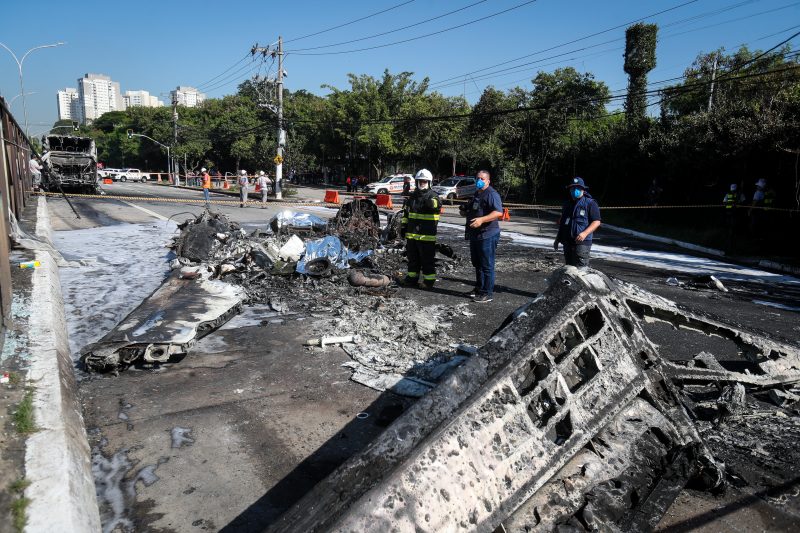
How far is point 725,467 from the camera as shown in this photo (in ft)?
9.73

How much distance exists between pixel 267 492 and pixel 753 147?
54.2ft

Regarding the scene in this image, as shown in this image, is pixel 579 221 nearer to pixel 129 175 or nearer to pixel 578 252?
pixel 578 252

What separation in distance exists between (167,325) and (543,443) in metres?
3.85

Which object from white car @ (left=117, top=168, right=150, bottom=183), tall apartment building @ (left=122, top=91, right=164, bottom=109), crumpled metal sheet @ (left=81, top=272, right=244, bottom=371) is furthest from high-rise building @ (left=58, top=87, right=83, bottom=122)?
crumpled metal sheet @ (left=81, top=272, right=244, bottom=371)

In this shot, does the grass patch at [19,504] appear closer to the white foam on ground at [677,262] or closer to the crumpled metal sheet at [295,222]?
the crumpled metal sheet at [295,222]

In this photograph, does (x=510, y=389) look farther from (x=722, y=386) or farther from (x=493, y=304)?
(x=493, y=304)

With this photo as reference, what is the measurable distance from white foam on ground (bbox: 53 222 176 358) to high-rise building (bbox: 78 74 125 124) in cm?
17758

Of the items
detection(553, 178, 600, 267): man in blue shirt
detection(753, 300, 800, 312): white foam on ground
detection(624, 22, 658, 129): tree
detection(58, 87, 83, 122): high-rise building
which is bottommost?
detection(753, 300, 800, 312): white foam on ground

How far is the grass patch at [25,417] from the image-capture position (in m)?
3.00

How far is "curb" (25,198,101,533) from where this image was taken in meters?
2.36

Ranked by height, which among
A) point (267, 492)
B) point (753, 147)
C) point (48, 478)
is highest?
point (753, 147)

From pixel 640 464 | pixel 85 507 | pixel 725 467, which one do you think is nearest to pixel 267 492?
pixel 85 507

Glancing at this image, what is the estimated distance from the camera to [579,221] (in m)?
6.56

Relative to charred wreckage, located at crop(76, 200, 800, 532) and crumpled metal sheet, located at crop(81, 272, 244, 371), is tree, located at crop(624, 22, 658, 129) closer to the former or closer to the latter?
crumpled metal sheet, located at crop(81, 272, 244, 371)
